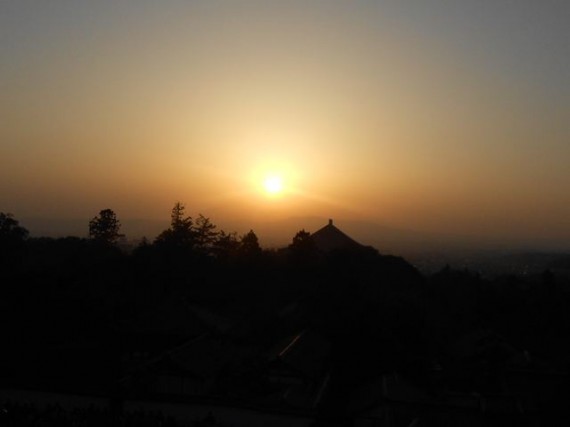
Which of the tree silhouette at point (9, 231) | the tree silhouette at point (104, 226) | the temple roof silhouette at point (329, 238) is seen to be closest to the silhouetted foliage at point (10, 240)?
the tree silhouette at point (9, 231)

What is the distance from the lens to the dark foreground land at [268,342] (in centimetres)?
1355

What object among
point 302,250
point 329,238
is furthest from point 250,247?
point 329,238

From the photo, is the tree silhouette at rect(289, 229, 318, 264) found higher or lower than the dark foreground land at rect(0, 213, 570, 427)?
higher

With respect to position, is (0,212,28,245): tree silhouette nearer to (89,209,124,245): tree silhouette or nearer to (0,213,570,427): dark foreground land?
(0,213,570,427): dark foreground land

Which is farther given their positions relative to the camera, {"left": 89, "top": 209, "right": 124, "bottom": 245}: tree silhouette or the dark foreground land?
{"left": 89, "top": 209, "right": 124, "bottom": 245}: tree silhouette

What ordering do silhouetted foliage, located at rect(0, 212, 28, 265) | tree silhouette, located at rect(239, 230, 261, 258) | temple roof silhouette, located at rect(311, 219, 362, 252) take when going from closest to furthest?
silhouetted foliage, located at rect(0, 212, 28, 265) → tree silhouette, located at rect(239, 230, 261, 258) → temple roof silhouette, located at rect(311, 219, 362, 252)

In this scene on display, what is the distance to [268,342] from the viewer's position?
2111cm

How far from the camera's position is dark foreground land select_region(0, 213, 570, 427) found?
44.5 feet

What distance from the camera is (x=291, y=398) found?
14609 mm

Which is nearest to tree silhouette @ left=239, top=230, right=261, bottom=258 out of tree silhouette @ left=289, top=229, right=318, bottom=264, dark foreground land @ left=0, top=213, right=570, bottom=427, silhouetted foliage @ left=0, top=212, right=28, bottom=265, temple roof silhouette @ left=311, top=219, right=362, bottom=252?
dark foreground land @ left=0, top=213, right=570, bottom=427

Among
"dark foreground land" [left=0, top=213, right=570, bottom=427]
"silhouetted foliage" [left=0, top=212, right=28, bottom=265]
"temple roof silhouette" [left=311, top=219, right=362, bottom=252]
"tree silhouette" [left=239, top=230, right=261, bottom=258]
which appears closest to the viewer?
"dark foreground land" [left=0, top=213, right=570, bottom=427]

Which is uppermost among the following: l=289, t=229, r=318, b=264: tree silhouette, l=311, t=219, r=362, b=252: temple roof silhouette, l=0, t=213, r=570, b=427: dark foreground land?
l=311, t=219, r=362, b=252: temple roof silhouette

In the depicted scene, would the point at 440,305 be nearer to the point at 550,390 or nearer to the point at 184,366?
the point at 550,390

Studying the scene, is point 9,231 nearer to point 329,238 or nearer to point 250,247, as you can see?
point 250,247
